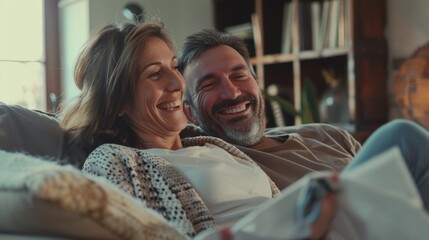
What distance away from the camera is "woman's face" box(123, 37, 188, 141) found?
1.48 metres

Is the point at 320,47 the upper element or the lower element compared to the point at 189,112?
upper

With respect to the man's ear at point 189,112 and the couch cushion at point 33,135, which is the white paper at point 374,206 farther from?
the man's ear at point 189,112

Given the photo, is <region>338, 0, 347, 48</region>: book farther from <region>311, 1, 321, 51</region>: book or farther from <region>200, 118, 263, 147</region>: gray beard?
<region>200, 118, 263, 147</region>: gray beard

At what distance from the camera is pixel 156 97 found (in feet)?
4.88

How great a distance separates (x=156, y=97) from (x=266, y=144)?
1.48ft

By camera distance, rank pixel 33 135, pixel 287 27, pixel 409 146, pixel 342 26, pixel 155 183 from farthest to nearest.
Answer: pixel 287 27 → pixel 342 26 → pixel 33 135 → pixel 155 183 → pixel 409 146

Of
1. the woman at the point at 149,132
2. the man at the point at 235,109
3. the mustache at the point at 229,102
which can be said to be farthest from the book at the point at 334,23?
the woman at the point at 149,132

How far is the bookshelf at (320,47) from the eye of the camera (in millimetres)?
2836

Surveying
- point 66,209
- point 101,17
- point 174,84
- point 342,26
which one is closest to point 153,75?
point 174,84

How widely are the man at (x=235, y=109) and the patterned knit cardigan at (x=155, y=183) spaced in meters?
0.51

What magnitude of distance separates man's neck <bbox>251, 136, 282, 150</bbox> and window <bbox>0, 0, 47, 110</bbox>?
2.00 metres

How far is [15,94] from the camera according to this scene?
11.3 feet

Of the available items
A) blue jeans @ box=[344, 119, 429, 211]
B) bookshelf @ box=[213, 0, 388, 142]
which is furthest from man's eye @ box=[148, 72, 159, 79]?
bookshelf @ box=[213, 0, 388, 142]

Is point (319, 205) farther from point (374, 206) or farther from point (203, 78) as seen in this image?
point (203, 78)
